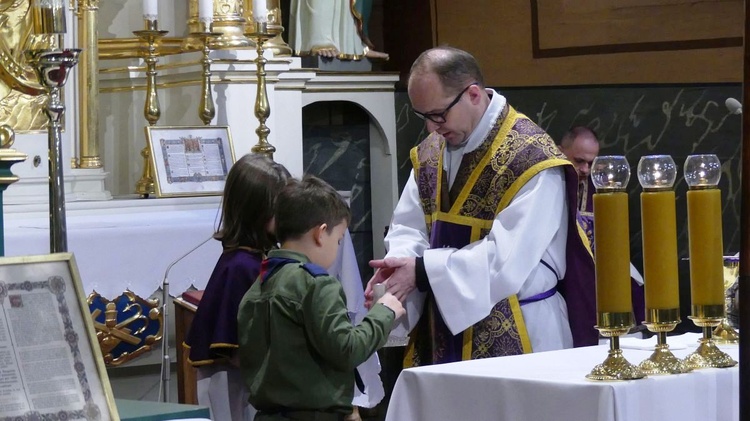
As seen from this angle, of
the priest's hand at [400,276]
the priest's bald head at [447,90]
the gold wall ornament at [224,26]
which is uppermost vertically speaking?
the gold wall ornament at [224,26]

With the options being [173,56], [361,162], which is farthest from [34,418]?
[361,162]

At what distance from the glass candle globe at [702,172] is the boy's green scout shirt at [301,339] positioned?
40.1 inches

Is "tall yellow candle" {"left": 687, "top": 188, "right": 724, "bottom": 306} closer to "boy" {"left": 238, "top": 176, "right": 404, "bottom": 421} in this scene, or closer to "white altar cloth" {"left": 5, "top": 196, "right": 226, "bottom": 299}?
"boy" {"left": 238, "top": 176, "right": 404, "bottom": 421}

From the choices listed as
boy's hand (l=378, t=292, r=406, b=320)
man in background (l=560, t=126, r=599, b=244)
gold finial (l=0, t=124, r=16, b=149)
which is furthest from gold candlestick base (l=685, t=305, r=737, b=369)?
man in background (l=560, t=126, r=599, b=244)

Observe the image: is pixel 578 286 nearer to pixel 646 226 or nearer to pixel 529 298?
pixel 529 298

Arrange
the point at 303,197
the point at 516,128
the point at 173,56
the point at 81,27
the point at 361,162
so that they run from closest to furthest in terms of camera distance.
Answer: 1. the point at 303,197
2. the point at 516,128
3. the point at 81,27
4. the point at 173,56
5. the point at 361,162

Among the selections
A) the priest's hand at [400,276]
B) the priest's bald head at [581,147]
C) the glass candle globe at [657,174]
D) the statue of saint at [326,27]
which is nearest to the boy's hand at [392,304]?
the priest's hand at [400,276]

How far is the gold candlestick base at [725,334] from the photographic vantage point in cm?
318

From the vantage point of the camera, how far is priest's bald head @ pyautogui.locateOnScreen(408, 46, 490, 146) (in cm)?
431

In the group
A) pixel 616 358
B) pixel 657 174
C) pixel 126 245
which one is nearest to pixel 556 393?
pixel 616 358

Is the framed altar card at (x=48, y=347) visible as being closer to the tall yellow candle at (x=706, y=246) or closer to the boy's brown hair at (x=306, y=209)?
the boy's brown hair at (x=306, y=209)

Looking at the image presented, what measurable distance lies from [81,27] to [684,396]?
4.66 m

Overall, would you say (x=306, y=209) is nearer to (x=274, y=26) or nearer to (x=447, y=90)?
(x=447, y=90)

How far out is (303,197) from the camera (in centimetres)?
361
